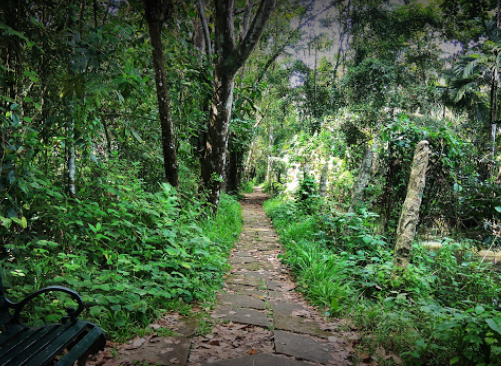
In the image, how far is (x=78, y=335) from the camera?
201cm

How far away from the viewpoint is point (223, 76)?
Answer: 590 cm

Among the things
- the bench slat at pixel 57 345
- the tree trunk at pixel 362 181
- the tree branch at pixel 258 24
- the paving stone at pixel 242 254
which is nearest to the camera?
A: the bench slat at pixel 57 345

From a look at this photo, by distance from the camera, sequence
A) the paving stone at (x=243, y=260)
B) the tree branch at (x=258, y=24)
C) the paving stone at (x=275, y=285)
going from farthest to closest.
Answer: the paving stone at (x=243, y=260), the tree branch at (x=258, y=24), the paving stone at (x=275, y=285)

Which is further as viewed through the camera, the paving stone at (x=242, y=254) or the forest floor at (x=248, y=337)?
the paving stone at (x=242, y=254)

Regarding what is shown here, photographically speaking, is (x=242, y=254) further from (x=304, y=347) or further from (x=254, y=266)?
(x=304, y=347)

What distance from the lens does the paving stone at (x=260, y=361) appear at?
2.50 meters

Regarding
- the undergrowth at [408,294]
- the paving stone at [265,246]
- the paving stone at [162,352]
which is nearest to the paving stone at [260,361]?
the paving stone at [162,352]

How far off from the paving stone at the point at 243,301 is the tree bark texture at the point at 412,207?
1835 millimetres

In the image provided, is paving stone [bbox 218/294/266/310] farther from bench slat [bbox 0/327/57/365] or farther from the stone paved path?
bench slat [bbox 0/327/57/365]

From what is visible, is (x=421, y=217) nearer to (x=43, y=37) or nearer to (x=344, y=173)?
(x=344, y=173)

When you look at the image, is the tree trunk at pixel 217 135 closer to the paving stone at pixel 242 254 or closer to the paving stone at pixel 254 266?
the paving stone at pixel 242 254

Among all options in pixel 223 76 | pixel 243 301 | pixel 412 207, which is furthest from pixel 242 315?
pixel 223 76

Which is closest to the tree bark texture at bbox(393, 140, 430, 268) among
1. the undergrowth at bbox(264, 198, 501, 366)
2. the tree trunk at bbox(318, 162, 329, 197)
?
the undergrowth at bbox(264, 198, 501, 366)

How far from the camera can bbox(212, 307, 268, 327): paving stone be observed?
3.26 m
